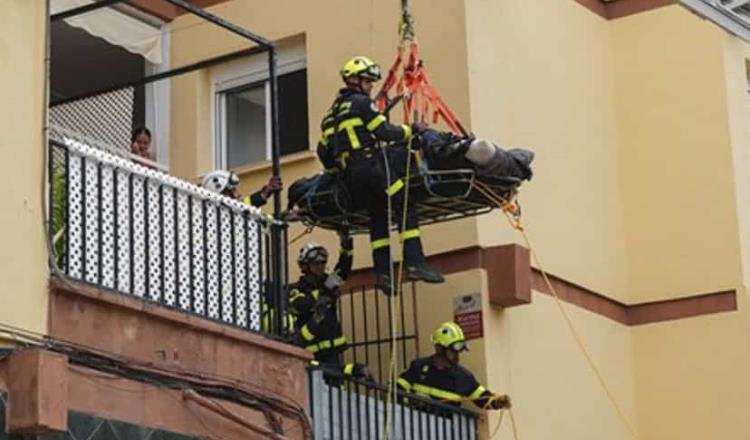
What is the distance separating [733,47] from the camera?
790 inches

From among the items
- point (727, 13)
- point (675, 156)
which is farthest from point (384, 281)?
point (675, 156)

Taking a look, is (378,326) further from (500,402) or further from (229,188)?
(229,188)

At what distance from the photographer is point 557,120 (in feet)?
63.2

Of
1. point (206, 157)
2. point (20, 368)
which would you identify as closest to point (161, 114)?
point (206, 157)

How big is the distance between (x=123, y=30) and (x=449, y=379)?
16.9ft

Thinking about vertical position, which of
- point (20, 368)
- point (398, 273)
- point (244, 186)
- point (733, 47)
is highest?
point (733, 47)

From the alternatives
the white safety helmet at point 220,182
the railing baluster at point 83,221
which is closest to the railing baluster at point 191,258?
the railing baluster at point 83,221

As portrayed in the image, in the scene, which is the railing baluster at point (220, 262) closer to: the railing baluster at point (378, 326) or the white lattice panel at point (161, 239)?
the white lattice panel at point (161, 239)

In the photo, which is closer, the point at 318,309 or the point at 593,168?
the point at 318,309

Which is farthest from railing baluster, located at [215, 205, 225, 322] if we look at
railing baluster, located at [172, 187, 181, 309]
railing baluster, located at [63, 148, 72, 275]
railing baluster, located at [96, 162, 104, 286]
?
railing baluster, located at [63, 148, 72, 275]

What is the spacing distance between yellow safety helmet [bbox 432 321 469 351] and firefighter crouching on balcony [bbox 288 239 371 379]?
0.77 meters

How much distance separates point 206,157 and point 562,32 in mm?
3663

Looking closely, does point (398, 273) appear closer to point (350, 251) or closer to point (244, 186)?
point (350, 251)

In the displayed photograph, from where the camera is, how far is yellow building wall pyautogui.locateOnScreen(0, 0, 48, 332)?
40.2ft
